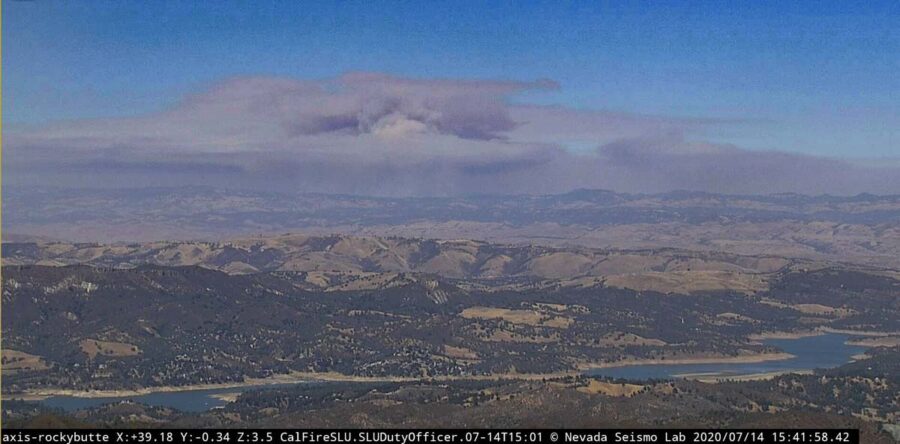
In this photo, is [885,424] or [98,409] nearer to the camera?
[885,424]
